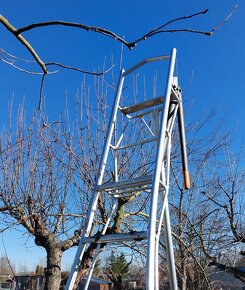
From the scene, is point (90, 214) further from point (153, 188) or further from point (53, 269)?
point (53, 269)

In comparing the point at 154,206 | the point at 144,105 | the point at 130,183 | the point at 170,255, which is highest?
the point at 144,105

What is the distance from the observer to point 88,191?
5922 millimetres

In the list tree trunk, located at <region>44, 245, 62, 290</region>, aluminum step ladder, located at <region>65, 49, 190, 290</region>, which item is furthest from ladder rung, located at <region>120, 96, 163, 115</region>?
tree trunk, located at <region>44, 245, 62, 290</region>

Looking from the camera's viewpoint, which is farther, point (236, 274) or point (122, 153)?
point (236, 274)

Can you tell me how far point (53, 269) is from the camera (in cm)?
552

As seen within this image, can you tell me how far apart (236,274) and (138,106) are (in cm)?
629

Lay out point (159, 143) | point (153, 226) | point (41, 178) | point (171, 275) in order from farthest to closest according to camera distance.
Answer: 1. point (41, 178)
2. point (171, 275)
3. point (159, 143)
4. point (153, 226)

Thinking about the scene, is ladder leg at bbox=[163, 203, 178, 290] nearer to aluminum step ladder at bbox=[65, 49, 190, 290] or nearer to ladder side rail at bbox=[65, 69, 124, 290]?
aluminum step ladder at bbox=[65, 49, 190, 290]

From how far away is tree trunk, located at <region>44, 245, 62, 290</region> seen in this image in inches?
214

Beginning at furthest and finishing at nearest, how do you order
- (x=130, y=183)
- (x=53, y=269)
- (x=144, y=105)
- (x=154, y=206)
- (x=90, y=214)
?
(x=53, y=269), (x=144, y=105), (x=90, y=214), (x=130, y=183), (x=154, y=206)

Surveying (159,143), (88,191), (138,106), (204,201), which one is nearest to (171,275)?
(159,143)

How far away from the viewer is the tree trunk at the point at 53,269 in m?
5.43

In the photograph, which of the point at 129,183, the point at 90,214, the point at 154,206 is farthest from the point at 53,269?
the point at 154,206

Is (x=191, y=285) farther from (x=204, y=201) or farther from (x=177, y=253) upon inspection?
(x=204, y=201)
